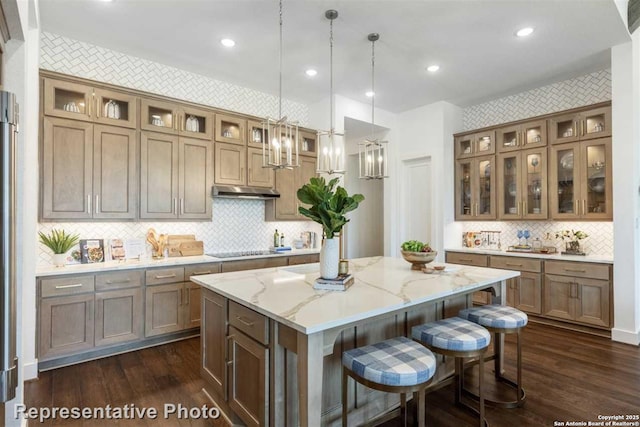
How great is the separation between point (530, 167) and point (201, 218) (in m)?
4.54

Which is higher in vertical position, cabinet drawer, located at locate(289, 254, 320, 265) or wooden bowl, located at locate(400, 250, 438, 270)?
wooden bowl, located at locate(400, 250, 438, 270)

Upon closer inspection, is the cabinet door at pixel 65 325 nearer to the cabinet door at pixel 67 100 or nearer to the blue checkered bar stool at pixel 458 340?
the cabinet door at pixel 67 100

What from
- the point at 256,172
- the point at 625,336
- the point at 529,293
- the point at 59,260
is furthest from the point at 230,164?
the point at 625,336

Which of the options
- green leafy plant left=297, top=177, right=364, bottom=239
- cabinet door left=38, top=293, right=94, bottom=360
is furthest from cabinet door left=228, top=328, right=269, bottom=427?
cabinet door left=38, top=293, right=94, bottom=360

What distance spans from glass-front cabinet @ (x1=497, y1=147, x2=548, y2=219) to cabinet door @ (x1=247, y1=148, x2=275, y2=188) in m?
3.45

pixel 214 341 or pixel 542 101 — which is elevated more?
pixel 542 101

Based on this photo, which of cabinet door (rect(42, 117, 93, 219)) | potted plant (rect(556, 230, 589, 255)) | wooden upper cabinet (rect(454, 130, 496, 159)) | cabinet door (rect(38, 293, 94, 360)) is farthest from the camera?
wooden upper cabinet (rect(454, 130, 496, 159))

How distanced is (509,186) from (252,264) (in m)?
3.89

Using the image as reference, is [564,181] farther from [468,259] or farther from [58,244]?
[58,244]

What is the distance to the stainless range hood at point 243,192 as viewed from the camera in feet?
13.4

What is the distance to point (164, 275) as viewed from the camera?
11.4ft

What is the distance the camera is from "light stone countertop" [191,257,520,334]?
158 centimetres

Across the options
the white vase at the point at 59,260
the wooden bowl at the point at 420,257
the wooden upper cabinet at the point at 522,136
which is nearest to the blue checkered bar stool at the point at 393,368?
the wooden bowl at the point at 420,257

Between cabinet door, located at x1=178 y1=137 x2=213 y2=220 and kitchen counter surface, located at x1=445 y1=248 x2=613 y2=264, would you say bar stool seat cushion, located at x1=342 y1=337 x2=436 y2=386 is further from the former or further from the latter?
kitchen counter surface, located at x1=445 y1=248 x2=613 y2=264
